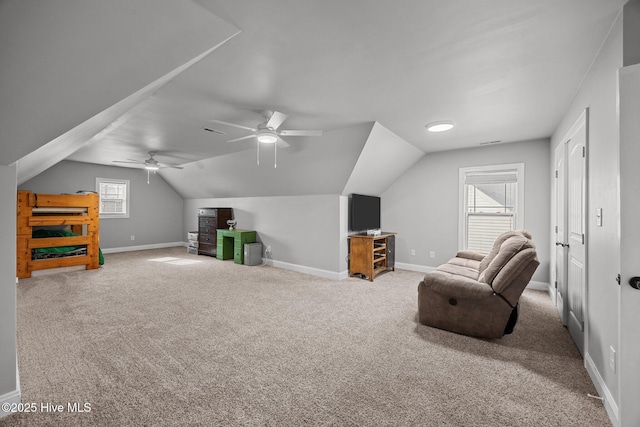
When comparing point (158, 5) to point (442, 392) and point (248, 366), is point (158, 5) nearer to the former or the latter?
point (248, 366)

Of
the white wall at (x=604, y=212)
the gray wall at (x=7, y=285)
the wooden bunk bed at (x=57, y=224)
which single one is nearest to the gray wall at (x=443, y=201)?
the white wall at (x=604, y=212)

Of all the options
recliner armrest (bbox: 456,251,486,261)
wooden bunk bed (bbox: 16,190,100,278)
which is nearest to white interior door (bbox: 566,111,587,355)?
recliner armrest (bbox: 456,251,486,261)

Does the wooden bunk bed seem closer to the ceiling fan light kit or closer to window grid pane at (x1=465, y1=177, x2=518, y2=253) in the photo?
the ceiling fan light kit

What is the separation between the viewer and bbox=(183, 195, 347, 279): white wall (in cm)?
504

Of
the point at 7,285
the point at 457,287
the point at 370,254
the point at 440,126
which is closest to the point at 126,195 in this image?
the point at 7,285

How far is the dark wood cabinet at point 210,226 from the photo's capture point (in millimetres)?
7117

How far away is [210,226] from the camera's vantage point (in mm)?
7238

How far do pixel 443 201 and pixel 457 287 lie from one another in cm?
284

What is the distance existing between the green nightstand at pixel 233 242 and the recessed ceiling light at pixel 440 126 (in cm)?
446

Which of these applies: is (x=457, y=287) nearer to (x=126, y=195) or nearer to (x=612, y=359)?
(x=612, y=359)

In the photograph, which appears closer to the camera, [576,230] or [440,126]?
[576,230]

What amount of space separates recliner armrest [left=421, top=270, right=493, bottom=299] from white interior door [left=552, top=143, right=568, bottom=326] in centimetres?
122

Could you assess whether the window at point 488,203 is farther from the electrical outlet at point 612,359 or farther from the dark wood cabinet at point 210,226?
the dark wood cabinet at point 210,226

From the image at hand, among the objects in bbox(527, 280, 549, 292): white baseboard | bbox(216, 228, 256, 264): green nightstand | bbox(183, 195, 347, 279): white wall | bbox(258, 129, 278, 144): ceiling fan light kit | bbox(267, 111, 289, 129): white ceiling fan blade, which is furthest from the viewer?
bbox(216, 228, 256, 264): green nightstand
